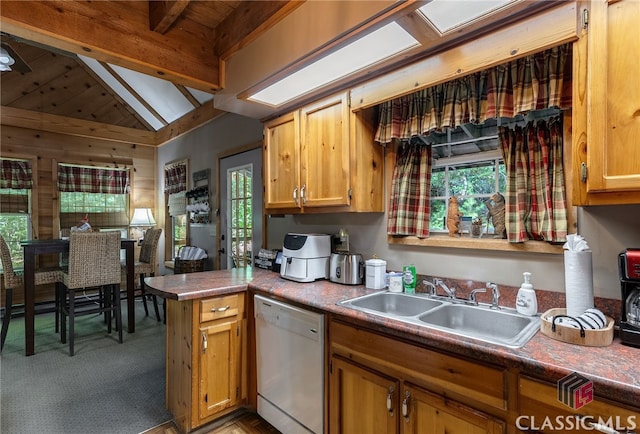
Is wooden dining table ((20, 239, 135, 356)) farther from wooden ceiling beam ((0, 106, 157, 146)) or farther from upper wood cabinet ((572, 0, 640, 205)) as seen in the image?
upper wood cabinet ((572, 0, 640, 205))

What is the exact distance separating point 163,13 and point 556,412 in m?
2.72

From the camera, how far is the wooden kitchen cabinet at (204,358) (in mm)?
1927

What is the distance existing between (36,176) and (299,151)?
482 cm

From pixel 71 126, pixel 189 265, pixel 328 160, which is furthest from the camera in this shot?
pixel 71 126

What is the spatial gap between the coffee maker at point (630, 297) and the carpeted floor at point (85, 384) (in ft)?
8.16

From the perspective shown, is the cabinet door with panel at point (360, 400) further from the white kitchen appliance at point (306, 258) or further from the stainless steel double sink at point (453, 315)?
the white kitchen appliance at point (306, 258)

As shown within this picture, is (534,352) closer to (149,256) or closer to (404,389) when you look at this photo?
(404,389)

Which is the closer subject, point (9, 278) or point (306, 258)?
point (306, 258)

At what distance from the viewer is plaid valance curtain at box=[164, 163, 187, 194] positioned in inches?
199

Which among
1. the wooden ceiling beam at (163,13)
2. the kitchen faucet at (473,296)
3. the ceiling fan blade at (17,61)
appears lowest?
the kitchen faucet at (473,296)

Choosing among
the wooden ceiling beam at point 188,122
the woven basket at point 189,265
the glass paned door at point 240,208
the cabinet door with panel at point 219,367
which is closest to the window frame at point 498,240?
the cabinet door with panel at point 219,367

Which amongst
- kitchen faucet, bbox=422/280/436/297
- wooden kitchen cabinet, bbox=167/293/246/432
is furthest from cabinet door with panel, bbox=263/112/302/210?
kitchen faucet, bbox=422/280/436/297

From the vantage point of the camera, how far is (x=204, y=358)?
195cm

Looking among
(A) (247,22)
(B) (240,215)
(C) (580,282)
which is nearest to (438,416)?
(C) (580,282)
